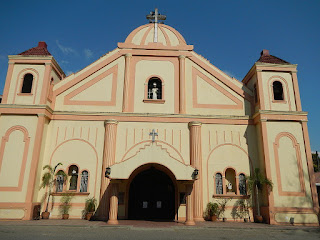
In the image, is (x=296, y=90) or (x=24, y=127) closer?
(x=24, y=127)

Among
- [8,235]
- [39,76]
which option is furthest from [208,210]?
[39,76]

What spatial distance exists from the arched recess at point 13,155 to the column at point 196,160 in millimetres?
10078

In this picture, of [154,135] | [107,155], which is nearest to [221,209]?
[154,135]

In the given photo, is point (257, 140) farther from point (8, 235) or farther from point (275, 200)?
point (8, 235)

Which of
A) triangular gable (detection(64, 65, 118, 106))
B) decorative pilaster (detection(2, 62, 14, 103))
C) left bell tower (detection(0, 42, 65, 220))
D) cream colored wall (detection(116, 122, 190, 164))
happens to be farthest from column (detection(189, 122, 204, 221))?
decorative pilaster (detection(2, 62, 14, 103))

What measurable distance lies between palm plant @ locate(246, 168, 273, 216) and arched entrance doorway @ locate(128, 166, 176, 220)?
15.8 ft

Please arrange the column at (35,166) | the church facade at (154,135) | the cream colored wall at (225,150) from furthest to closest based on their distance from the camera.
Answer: the cream colored wall at (225,150), the church facade at (154,135), the column at (35,166)

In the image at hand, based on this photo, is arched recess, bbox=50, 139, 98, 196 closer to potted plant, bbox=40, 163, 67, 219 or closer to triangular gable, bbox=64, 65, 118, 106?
potted plant, bbox=40, 163, 67, 219

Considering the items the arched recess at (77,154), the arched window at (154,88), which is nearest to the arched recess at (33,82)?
the arched recess at (77,154)

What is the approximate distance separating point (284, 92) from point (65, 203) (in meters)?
15.8

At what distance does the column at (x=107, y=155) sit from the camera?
16375 mm

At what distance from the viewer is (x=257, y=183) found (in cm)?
1664

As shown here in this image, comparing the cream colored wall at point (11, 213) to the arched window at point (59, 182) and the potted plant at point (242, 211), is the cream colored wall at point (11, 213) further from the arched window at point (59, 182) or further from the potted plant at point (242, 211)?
the potted plant at point (242, 211)

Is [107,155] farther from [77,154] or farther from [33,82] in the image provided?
[33,82]
